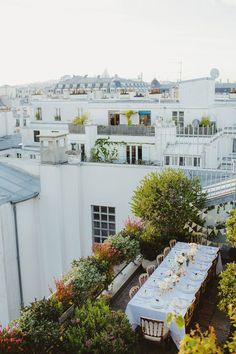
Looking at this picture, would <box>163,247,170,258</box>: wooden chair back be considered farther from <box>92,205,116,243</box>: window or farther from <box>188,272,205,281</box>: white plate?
<box>92,205,116,243</box>: window

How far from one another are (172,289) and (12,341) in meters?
3.71

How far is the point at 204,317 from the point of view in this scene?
28.7 ft

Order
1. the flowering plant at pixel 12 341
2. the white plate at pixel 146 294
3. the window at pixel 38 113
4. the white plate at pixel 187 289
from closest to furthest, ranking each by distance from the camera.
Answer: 1. the flowering plant at pixel 12 341
2. the white plate at pixel 146 294
3. the white plate at pixel 187 289
4. the window at pixel 38 113

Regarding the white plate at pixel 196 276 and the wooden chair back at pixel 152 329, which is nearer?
the wooden chair back at pixel 152 329

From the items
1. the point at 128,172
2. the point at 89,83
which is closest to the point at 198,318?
the point at 128,172

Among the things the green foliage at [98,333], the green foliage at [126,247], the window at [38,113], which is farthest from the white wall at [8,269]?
the window at [38,113]

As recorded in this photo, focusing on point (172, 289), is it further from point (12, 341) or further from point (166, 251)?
point (12, 341)

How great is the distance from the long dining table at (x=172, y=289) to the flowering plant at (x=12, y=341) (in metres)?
2.34

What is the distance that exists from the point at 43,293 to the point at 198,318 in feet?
25.0

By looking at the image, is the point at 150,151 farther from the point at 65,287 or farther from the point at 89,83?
the point at 89,83

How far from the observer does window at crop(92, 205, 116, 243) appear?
14.0 meters

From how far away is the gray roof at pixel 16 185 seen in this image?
13.2 meters

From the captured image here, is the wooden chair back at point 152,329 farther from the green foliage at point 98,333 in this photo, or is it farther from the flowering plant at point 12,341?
the flowering plant at point 12,341

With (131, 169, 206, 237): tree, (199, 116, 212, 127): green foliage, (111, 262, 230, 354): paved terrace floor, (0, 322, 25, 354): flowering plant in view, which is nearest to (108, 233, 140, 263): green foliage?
(111, 262, 230, 354): paved terrace floor
